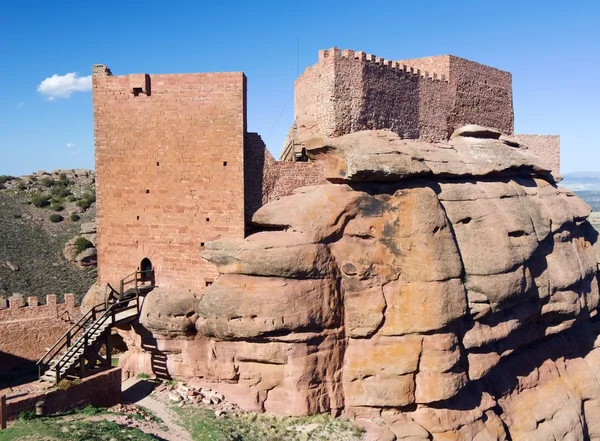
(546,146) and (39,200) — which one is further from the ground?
(546,146)

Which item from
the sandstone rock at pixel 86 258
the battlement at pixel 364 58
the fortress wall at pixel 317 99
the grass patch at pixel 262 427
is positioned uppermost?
the battlement at pixel 364 58

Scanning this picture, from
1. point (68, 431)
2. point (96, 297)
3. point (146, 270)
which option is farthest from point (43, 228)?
point (68, 431)

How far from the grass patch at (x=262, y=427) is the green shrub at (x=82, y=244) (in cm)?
2351

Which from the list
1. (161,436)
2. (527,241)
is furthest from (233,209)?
(527,241)

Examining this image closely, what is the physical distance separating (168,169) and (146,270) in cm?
313

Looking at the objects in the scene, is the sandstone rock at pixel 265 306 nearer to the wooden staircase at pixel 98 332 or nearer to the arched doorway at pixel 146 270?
the arched doorway at pixel 146 270

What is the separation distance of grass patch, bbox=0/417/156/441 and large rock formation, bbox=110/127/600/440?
11.3 feet

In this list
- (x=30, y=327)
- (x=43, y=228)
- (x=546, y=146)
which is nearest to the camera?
(x=30, y=327)

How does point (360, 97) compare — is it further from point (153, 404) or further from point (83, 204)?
point (83, 204)

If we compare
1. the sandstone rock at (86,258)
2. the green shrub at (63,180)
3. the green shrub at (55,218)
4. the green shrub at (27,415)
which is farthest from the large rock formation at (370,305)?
the green shrub at (63,180)

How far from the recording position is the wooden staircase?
1338cm

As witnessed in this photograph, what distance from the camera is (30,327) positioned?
2136 centimetres

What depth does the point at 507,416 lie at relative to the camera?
53.9 feet

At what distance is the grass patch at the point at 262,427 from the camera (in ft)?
41.3
